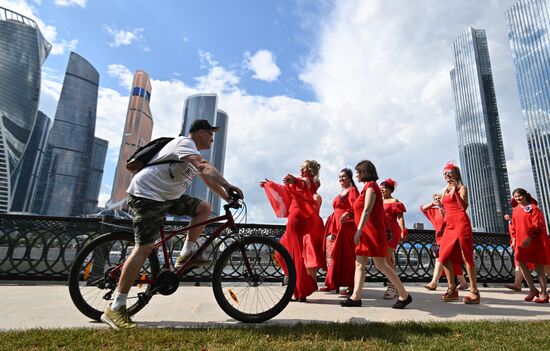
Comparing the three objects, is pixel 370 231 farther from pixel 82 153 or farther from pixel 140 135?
pixel 82 153

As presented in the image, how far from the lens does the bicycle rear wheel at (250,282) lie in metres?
3.19

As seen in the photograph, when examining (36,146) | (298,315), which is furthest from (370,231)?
(36,146)

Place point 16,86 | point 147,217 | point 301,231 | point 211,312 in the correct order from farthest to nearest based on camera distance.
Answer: point 16,86
point 301,231
point 211,312
point 147,217

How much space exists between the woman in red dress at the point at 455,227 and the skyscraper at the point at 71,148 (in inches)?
6390

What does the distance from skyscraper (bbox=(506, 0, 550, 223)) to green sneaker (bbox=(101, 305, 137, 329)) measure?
387ft

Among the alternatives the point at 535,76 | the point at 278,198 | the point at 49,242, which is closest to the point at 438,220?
the point at 278,198

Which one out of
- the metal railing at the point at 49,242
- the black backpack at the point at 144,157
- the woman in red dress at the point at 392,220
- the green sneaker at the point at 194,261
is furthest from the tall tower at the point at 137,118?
the green sneaker at the point at 194,261

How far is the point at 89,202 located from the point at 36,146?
39691 mm

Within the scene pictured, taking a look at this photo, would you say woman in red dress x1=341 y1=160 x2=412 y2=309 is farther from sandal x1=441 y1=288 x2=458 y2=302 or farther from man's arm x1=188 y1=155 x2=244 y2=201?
man's arm x1=188 y1=155 x2=244 y2=201

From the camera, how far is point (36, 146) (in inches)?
6043

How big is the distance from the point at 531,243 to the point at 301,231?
419 centimetres

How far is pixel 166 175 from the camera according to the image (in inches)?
121

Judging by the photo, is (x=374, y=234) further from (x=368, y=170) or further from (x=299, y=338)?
(x=299, y=338)

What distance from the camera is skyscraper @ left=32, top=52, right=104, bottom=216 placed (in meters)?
139
